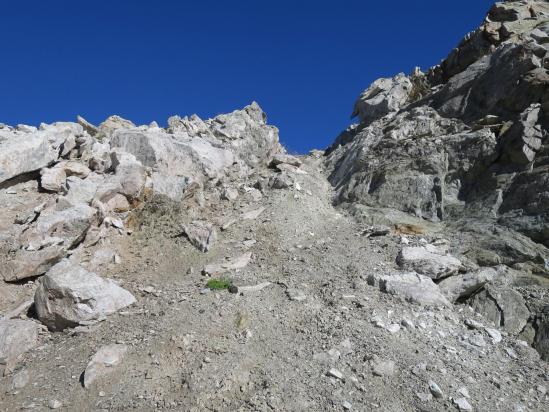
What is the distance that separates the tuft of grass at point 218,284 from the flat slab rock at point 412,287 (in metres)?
3.82

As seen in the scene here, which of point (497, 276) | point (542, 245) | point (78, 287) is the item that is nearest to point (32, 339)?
point (78, 287)

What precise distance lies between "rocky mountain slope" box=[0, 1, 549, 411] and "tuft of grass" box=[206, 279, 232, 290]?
4 centimetres

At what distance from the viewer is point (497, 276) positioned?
1149 centimetres

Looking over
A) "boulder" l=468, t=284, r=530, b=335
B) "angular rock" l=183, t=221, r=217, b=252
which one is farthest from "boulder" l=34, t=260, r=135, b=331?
"boulder" l=468, t=284, r=530, b=335

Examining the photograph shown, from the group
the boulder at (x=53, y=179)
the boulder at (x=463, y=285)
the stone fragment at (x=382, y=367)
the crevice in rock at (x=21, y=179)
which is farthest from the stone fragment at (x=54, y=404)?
the crevice in rock at (x=21, y=179)

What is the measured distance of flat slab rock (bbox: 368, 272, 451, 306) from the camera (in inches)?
418

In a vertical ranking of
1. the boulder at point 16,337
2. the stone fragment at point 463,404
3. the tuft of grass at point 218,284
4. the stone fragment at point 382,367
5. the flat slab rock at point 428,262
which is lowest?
the boulder at point 16,337

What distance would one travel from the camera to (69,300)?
10336 mm

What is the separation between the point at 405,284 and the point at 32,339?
359 inches

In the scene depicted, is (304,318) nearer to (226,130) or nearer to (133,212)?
(133,212)

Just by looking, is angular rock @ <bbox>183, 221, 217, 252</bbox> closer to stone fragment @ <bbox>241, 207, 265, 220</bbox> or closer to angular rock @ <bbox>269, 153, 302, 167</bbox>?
stone fragment @ <bbox>241, 207, 265, 220</bbox>

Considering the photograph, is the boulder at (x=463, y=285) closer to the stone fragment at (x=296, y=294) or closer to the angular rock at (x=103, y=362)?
the stone fragment at (x=296, y=294)

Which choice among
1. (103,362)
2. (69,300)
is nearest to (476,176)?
(103,362)

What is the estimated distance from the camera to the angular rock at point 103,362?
8602 millimetres
